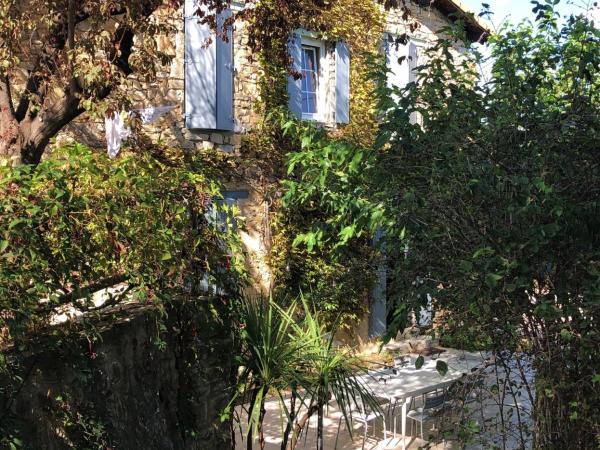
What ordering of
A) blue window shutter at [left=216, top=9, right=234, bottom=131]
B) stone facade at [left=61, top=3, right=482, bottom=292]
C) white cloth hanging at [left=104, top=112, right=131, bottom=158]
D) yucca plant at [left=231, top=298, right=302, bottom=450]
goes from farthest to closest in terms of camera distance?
1. blue window shutter at [left=216, top=9, right=234, bottom=131]
2. stone facade at [left=61, top=3, right=482, bottom=292]
3. white cloth hanging at [left=104, top=112, right=131, bottom=158]
4. yucca plant at [left=231, top=298, right=302, bottom=450]

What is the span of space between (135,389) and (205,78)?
5.32 meters

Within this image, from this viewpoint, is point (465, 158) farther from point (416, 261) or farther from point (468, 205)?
point (416, 261)

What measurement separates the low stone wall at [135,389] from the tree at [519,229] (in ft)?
4.52

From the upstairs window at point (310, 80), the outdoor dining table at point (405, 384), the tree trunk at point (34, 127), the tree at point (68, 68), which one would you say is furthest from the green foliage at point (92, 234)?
the upstairs window at point (310, 80)

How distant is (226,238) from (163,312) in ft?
2.74

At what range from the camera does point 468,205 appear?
3.70 metres

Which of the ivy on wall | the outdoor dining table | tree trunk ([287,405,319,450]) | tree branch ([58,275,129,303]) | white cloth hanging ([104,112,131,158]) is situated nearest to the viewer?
tree branch ([58,275,129,303])

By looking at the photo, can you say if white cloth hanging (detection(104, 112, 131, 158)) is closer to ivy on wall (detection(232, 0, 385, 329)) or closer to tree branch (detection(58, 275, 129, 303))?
ivy on wall (detection(232, 0, 385, 329))

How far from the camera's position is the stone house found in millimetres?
8375

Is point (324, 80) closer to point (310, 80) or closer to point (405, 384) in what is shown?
point (310, 80)

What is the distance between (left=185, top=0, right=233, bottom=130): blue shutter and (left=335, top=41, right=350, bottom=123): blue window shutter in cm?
204

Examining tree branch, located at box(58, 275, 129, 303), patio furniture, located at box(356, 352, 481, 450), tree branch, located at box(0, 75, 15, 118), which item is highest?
tree branch, located at box(0, 75, 15, 118)

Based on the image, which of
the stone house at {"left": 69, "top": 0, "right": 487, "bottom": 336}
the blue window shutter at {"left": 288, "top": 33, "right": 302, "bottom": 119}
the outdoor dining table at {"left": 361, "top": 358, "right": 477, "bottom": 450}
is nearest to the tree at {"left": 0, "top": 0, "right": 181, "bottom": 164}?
the stone house at {"left": 69, "top": 0, "right": 487, "bottom": 336}

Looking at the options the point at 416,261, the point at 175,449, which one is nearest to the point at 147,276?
the point at 175,449
